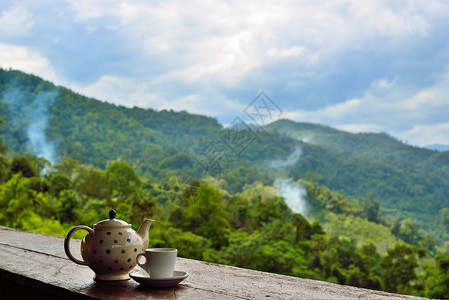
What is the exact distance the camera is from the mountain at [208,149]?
18109mm

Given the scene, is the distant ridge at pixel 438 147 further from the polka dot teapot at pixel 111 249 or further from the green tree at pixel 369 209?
the polka dot teapot at pixel 111 249

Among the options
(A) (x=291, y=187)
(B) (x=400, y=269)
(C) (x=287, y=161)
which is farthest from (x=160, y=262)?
(C) (x=287, y=161)

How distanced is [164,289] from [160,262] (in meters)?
0.05

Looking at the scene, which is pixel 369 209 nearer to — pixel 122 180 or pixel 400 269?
pixel 400 269

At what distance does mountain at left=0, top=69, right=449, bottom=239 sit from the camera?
18109mm

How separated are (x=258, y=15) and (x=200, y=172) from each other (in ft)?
38.6

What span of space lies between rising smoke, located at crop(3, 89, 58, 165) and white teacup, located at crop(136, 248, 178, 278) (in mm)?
18456

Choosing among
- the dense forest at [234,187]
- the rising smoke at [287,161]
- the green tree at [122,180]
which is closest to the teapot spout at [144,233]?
the dense forest at [234,187]

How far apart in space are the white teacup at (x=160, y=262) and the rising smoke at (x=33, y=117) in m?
18.5

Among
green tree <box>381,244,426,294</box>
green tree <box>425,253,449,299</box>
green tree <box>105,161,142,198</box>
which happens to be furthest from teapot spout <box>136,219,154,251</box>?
green tree <box>105,161,142,198</box>

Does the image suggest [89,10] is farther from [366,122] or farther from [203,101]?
[366,122]

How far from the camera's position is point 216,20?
21875 millimetres

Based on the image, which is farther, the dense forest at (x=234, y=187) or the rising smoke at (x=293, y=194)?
the rising smoke at (x=293, y=194)

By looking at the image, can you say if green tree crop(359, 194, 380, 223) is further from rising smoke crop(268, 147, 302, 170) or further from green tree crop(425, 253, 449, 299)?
green tree crop(425, 253, 449, 299)
